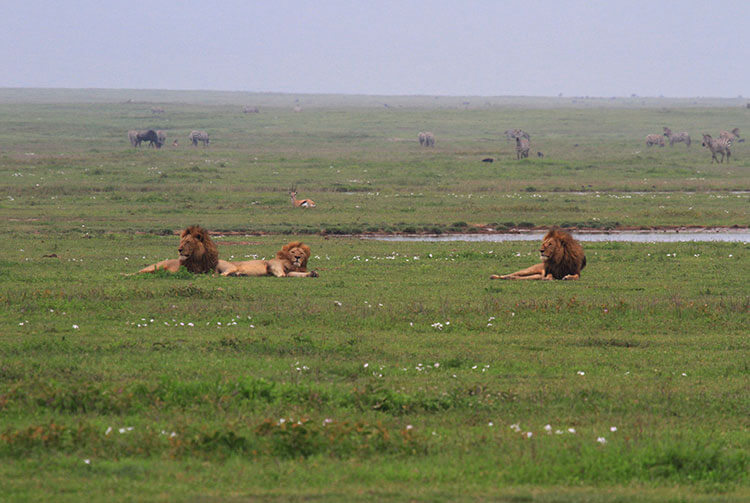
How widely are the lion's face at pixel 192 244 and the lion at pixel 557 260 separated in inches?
215

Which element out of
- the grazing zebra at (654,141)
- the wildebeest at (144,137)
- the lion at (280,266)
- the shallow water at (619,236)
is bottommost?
the shallow water at (619,236)

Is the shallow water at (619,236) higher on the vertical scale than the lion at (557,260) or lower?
lower

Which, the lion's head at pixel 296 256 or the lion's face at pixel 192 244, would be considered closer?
the lion's face at pixel 192 244

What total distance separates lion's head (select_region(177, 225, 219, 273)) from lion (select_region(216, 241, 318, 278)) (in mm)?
335

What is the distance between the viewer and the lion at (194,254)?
16844 mm

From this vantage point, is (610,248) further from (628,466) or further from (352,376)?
(628,466)

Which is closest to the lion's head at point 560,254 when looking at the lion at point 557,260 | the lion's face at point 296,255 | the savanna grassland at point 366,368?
the lion at point 557,260

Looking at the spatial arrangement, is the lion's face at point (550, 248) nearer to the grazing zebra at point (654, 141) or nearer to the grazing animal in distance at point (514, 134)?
the grazing animal in distance at point (514, 134)

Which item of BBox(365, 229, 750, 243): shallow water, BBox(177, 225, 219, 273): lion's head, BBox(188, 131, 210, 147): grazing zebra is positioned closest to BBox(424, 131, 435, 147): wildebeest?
BBox(188, 131, 210, 147): grazing zebra

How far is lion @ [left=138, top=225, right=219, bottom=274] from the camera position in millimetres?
16844

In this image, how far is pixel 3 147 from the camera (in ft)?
221

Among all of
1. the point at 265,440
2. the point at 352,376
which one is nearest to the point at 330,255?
the point at 352,376

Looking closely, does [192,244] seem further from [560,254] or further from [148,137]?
[148,137]

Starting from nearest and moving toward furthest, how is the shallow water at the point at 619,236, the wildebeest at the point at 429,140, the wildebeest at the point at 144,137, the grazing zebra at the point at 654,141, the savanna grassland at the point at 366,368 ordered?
the savanna grassland at the point at 366,368, the shallow water at the point at 619,236, the wildebeest at the point at 144,137, the grazing zebra at the point at 654,141, the wildebeest at the point at 429,140
